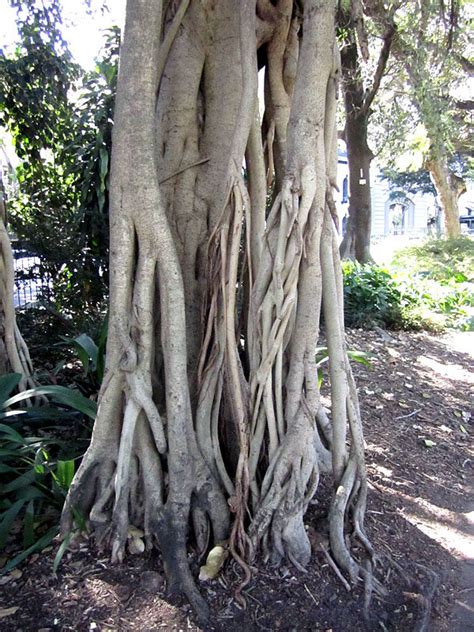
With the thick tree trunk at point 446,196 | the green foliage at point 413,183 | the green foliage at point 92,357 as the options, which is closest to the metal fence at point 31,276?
the green foliage at point 92,357

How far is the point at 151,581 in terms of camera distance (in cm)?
286

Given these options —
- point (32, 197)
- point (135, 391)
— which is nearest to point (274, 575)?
point (135, 391)

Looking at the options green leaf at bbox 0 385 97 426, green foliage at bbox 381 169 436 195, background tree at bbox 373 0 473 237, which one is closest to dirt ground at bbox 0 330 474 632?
green leaf at bbox 0 385 97 426

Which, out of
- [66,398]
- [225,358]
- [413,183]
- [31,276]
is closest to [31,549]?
[66,398]

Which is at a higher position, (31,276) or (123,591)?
(31,276)

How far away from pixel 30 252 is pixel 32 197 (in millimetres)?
780

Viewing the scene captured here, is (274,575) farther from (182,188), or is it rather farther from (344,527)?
(182,188)

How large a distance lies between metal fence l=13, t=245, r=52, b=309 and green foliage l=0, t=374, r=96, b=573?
12.2 feet

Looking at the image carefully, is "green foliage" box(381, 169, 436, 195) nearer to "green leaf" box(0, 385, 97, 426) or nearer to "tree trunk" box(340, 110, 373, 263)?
"tree trunk" box(340, 110, 373, 263)

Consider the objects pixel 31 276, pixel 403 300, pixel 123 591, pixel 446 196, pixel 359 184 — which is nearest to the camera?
pixel 123 591

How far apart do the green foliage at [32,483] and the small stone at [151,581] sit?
62 centimetres

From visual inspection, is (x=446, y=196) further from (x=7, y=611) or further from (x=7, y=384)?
(x=7, y=611)

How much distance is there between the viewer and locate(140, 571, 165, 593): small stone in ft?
9.29

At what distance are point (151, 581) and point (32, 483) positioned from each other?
106cm
